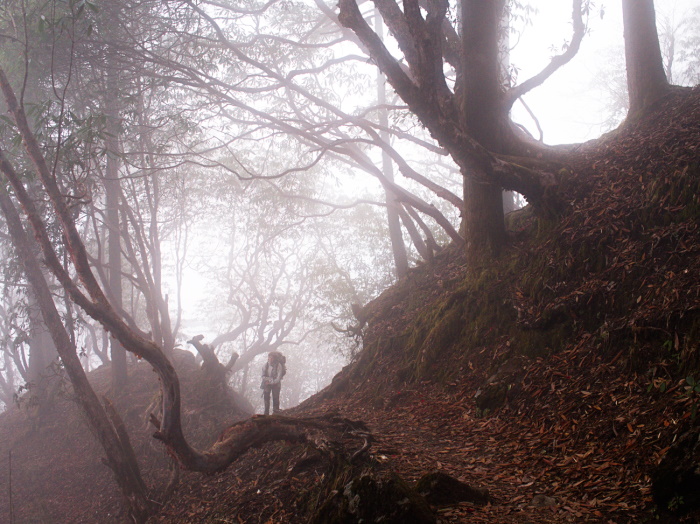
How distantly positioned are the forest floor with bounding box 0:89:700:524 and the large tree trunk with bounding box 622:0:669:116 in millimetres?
423

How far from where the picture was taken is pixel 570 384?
4301 millimetres

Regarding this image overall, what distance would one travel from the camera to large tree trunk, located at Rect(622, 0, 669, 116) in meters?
6.91

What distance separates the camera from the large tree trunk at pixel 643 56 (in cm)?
691

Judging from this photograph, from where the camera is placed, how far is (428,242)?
1012 cm

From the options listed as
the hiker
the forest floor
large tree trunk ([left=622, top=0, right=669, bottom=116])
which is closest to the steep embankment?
the forest floor

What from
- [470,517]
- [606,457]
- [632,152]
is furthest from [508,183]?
[470,517]

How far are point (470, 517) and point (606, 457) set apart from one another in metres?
1.18

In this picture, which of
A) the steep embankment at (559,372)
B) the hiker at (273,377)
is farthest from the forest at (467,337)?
the hiker at (273,377)

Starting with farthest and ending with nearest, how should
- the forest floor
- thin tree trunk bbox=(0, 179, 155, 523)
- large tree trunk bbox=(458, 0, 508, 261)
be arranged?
thin tree trunk bbox=(0, 179, 155, 523), large tree trunk bbox=(458, 0, 508, 261), the forest floor

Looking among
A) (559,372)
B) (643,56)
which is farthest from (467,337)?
(643,56)

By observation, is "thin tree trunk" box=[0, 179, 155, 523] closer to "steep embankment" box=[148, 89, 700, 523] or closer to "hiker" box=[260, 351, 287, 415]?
"steep embankment" box=[148, 89, 700, 523]

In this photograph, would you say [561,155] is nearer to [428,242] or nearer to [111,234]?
[428,242]

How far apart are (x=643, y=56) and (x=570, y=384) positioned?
570 cm

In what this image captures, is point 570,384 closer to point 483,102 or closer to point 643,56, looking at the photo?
point 483,102
